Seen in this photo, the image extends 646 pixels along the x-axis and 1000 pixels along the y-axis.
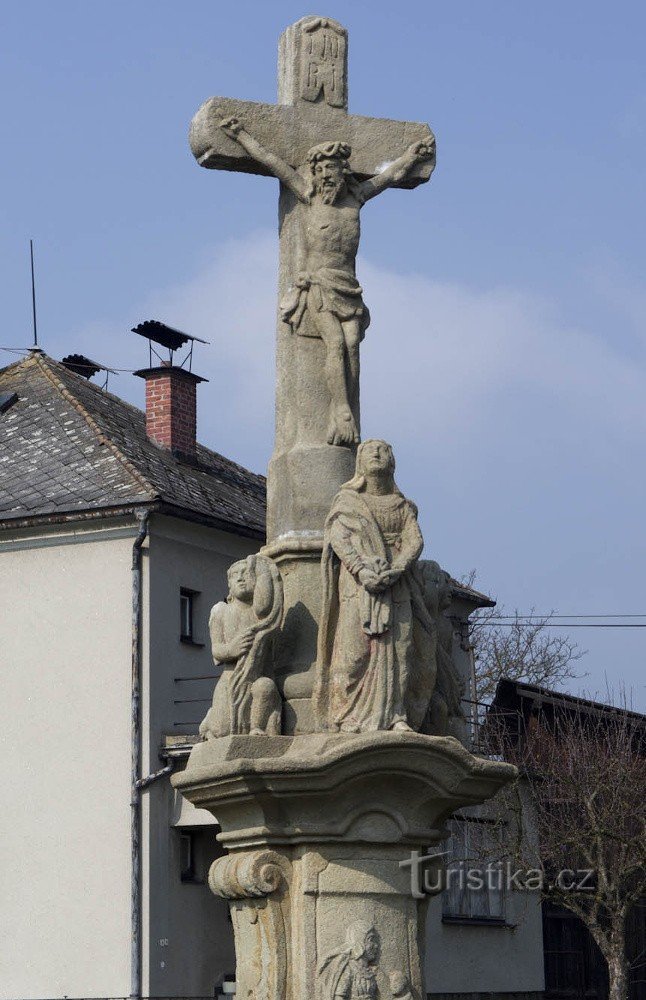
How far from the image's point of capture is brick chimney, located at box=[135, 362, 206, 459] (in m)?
31.2

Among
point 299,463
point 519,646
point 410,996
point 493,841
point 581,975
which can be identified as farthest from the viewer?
point 519,646

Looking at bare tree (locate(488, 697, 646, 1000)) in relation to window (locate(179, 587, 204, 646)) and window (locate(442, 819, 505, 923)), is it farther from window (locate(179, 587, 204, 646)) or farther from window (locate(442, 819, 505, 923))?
window (locate(179, 587, 204, 646))

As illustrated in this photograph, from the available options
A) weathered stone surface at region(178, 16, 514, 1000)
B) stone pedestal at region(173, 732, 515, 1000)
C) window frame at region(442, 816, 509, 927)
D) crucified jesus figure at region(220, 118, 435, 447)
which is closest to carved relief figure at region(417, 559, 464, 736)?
weathered stone surface at region(178, 16, 514, 1000)

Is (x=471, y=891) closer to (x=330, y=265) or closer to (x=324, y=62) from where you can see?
(x=330, y=265)

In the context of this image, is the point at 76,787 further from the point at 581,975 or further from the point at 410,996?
the point at 410,996

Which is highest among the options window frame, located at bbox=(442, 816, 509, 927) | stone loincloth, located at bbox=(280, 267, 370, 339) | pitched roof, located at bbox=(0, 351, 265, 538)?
pitched roof, located at bbox=(0, 351, 265, 538)

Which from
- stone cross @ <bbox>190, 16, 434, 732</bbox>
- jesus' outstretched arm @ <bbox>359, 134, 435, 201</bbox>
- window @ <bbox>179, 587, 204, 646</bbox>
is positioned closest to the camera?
stone cross @ <bbox>190, 16, 434, 732</bbox>

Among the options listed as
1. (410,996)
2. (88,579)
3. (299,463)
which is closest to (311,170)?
(299,463)

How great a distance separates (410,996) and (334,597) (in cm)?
215

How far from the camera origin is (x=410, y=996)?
10.0m

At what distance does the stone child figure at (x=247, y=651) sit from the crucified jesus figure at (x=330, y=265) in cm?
111

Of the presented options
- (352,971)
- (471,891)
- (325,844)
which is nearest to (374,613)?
(325,844)

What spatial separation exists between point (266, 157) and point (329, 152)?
379 millimetres

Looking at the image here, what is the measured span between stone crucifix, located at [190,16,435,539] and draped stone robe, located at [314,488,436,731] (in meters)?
0.60
